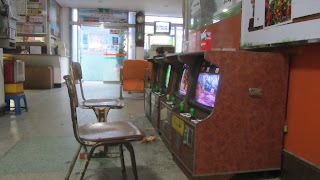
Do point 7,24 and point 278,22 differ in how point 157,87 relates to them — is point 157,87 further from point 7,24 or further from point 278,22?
point 7,24

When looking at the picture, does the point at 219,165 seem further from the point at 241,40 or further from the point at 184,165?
the point at 241,40

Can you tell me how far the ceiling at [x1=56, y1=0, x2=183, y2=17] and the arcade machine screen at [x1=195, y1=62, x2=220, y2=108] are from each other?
679 centimetres

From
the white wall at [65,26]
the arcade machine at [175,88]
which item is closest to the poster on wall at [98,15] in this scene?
the white wall at [65,26]

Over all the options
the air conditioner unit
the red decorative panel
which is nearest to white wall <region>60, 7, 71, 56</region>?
the air conditioner unit

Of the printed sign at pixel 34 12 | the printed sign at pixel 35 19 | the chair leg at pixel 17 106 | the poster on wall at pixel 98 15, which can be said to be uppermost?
the poster on wall at pixel 98 15

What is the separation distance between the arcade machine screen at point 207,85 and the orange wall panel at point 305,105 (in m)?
0.53

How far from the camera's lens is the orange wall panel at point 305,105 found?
5.16 ft

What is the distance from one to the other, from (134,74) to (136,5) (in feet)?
15.2

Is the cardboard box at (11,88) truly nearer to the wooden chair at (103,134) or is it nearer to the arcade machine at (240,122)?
the wooden chair at (103,134)

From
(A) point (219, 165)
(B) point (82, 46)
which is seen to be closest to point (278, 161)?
(A) point (219, 165)

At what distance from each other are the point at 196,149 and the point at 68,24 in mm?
9301

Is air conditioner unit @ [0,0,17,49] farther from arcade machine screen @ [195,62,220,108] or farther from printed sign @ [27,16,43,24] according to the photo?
arcade machine screen @ [195,62,220,108]

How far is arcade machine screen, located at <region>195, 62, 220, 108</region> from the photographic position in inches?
77.3

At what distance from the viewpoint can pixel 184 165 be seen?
1859 mm
